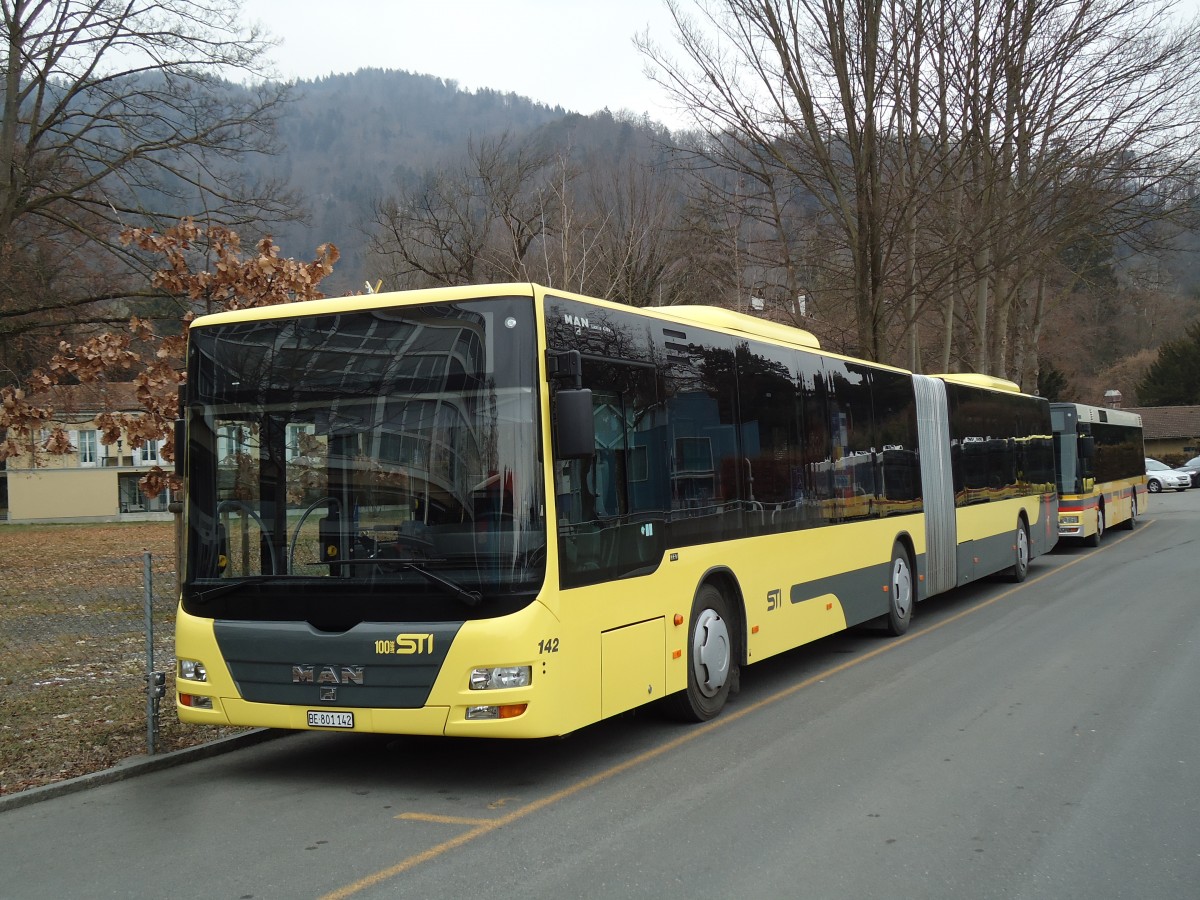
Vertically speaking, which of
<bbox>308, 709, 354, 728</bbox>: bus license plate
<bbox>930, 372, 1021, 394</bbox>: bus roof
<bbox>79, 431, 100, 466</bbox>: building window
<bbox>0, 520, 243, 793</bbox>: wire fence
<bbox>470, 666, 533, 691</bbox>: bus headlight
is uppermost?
<bbox>79, 431, 100, 466</bbox>: building window

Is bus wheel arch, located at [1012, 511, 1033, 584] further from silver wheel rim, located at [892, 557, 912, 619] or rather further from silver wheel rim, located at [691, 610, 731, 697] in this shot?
silver wheel rim, located at [691, 610, 731, 697]

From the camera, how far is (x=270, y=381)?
7.30m

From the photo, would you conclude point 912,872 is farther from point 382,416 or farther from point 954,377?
point 954,377

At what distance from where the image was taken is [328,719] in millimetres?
6840

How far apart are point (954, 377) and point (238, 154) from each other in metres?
13.6

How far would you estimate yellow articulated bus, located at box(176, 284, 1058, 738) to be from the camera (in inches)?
262

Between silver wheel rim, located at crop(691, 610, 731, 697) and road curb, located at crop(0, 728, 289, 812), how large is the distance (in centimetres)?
320

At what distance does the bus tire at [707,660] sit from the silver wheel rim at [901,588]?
15.6 feet

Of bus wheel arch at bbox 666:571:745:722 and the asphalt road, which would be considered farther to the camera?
bus wheel arch at bbox 666:571:745:722

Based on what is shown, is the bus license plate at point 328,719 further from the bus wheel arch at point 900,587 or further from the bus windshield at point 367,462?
the bus wheel arch at point 900,587

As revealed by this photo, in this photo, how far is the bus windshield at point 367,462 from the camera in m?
6.67

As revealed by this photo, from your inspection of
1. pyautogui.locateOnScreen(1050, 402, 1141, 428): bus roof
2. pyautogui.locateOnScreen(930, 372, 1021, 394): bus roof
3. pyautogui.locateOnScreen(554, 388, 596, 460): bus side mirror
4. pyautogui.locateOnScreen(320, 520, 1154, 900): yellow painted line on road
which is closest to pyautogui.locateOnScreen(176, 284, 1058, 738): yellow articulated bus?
pyautogui.locateOnScreen(554, 388, 596, 460): bus side mirror

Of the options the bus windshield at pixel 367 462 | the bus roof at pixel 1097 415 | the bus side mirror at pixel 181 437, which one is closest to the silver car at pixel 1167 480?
the bus roof at pixel 1097 415

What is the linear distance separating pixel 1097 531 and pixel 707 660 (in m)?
20.2
